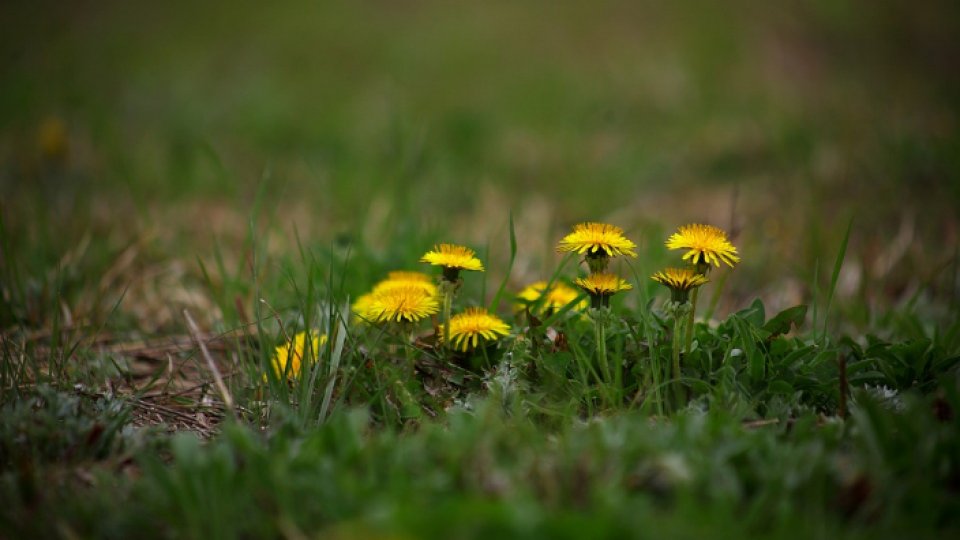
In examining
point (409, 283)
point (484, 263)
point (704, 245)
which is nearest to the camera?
point (704, 245)

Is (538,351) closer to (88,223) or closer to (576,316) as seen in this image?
(576,316)

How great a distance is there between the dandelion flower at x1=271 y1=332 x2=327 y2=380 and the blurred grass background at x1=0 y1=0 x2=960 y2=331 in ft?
1.16

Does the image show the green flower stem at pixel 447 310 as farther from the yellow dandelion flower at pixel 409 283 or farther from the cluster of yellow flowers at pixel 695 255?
the cluster of yellow flowers at pixel 695 255

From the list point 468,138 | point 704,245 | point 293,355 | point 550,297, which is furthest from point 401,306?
point 468,138

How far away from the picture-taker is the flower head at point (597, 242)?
166 cm

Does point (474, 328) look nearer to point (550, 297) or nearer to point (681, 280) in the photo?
point (550, 297)

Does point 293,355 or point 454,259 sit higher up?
point 454,259

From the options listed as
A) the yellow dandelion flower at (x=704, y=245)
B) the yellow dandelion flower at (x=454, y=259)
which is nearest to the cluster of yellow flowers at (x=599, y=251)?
the yellow dandelion flower at (x=704, y=245)

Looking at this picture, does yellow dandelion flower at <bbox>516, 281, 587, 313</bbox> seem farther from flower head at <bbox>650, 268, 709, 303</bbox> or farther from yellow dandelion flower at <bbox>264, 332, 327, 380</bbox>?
yellow dandelion flower at <bbox>264, 332, 327, 380</bbox>

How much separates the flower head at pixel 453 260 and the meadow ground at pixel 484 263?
0.20m

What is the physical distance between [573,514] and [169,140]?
4.58 meters

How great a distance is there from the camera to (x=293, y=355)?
1.86 meters

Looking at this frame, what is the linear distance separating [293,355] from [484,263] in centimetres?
73

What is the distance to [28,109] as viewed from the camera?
17.1 feet
